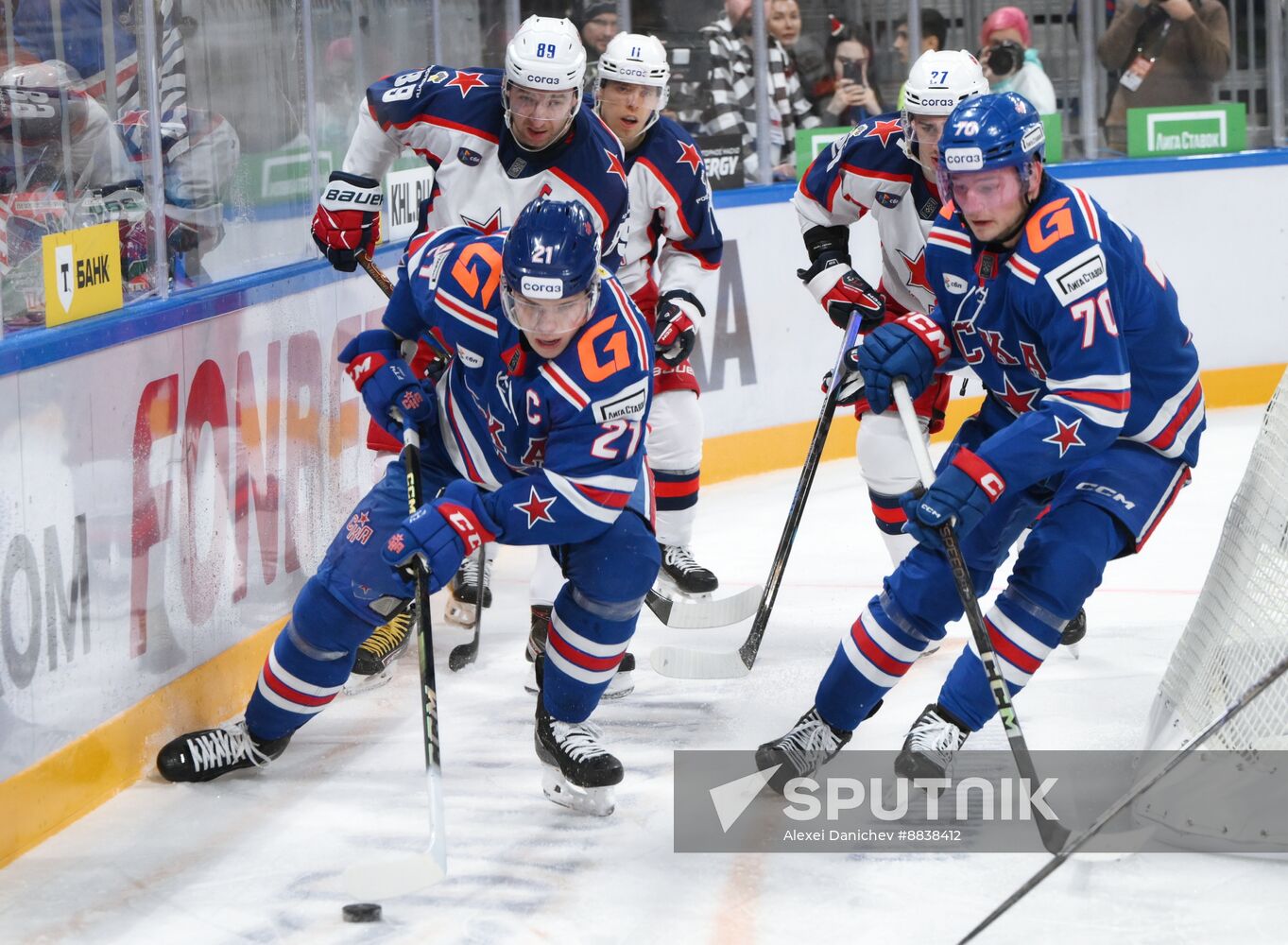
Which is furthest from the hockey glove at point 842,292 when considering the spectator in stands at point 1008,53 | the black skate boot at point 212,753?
the spectator in stands at point 1008,53

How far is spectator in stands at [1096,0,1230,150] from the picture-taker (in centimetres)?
677

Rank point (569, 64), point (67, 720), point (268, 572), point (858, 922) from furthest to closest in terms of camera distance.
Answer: point (268, 572) → point (569, 64) → point (67, 720) → point (858, 922)

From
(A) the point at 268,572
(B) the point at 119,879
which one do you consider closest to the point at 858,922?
(B) the point at 119,879

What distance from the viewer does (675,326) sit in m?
4.04

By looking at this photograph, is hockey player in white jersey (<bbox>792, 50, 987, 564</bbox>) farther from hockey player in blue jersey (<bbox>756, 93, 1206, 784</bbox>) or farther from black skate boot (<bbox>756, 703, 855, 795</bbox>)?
black skate boot (<bbox>756, 703, 855, 795</bbox>)

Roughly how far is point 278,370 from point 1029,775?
1958 mm

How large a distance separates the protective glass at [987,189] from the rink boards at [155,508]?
1.55 m

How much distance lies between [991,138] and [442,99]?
4.77 ft

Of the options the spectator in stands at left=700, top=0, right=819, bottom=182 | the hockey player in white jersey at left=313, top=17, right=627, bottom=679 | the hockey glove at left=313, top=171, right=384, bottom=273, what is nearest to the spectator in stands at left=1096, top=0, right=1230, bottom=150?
the spectator in stands at left=700, top=0, right=819, bottom=182

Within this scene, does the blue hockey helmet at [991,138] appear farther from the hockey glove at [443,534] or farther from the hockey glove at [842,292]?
the hockey glove at [842,292]

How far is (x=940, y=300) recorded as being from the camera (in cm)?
306

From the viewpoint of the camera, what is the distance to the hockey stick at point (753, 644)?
376 centimetres

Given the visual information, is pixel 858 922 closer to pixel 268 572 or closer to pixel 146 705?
pixel 146 705

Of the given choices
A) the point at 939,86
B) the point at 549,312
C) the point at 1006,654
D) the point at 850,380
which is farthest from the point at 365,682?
the point at 939,86
